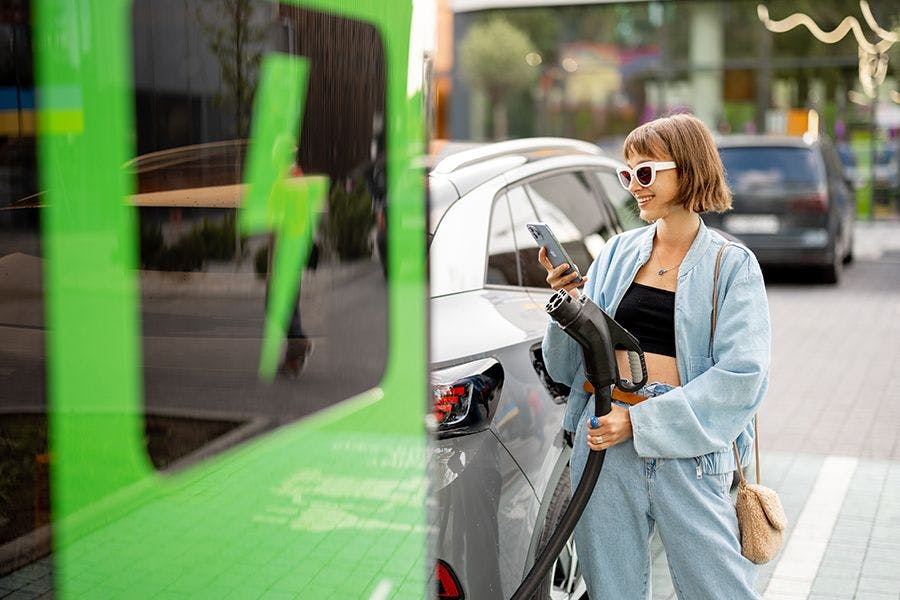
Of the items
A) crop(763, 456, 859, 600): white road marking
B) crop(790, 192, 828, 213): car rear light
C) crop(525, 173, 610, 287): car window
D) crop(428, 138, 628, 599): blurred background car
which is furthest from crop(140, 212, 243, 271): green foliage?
crop(790, 192, 828, 213): car rear light

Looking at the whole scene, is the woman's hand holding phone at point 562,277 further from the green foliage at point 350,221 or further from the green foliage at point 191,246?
the green foliage at point 191,246

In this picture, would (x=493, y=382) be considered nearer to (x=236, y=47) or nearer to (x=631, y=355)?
(x=631, y=355)

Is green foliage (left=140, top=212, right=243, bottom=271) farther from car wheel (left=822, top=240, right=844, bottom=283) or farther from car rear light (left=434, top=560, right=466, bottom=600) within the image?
car wheel (left=822, top=240, right=844, bottom=283)

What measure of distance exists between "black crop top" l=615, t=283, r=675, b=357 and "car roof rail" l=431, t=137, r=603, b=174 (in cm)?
111

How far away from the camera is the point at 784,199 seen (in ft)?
43.9

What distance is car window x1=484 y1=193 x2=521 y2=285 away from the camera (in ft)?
12.0

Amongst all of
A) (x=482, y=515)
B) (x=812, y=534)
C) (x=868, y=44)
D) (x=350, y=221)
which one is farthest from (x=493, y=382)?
(x=868, y=44)

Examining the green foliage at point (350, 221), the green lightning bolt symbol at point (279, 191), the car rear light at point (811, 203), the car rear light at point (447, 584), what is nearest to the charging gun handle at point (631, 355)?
the car rear light at point (447, 584)

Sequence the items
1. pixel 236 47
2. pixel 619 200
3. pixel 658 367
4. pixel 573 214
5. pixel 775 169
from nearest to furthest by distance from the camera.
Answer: pixel 236 47, pixel 658 367, pixel 573 214, pixel 619 200, pixel 775 169

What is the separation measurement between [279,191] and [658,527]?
1.38 meters

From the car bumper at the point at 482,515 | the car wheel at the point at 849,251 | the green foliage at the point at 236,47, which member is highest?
the green foliage at the point at 236,47

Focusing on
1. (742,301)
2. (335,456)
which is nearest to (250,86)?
(335,456)

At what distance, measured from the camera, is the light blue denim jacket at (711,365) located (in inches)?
101

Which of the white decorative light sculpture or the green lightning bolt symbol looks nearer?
the green lightning bolt symbol
